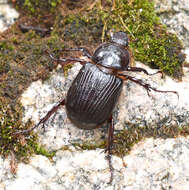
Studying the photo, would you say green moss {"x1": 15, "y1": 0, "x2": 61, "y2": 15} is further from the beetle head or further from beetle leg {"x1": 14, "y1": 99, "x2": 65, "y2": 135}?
beetle leg {"x1": 14, "y1": 99, "x2": 65, "y2": 135}

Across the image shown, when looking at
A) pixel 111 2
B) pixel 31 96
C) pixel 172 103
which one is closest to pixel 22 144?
pixel 31 96

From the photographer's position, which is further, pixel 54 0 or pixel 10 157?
pixel 54 0

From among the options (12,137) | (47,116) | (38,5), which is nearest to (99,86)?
(47,116)

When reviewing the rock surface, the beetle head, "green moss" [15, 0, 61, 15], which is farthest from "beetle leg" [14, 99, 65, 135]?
"green moss" [15, 0, 61, 15]

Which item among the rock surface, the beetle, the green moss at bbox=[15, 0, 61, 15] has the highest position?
the green moss at bbox=[15, 0, 61, 15]

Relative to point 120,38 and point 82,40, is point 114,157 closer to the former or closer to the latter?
point 120,38

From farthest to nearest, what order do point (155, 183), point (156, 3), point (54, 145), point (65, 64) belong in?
point (156, 3) → point (65, 64) → point (54, 145) → point (155, 183)

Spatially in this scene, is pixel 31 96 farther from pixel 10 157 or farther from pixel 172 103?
pixel 172 103

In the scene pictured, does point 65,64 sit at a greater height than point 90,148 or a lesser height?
greater

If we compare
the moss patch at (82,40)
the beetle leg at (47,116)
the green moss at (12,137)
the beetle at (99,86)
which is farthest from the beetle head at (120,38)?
the green moss at (12,137)
